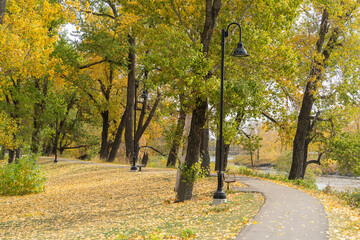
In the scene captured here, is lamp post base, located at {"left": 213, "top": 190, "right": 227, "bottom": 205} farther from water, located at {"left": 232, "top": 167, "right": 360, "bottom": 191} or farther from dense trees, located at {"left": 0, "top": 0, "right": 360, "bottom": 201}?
water, located at {"left": 232, "top": 167, "right": 360, "bottom": 191}

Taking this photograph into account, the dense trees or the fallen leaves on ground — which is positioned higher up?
the dense trees

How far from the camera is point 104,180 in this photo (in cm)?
1942

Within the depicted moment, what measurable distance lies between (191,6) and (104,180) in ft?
35.3

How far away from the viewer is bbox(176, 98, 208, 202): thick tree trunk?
41.4ft

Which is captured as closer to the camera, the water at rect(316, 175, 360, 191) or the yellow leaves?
the yellow leaves

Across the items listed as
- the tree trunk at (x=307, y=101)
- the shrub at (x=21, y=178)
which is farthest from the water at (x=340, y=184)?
the shrub at (x=21, y=178)

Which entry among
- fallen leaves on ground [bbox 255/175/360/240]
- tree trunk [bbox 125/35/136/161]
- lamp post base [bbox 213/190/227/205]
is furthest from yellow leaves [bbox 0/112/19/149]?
fallen leaves on ground [bbox 255/175/360/240]

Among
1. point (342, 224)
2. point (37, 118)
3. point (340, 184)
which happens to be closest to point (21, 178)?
point (37, 118)

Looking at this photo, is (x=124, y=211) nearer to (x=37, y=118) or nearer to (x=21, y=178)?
(x=21, y=178)

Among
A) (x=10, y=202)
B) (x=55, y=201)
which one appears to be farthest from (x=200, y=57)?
(x=10, y=202)

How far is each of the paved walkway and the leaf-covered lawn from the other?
14.8 inches

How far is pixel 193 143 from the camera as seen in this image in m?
12.6

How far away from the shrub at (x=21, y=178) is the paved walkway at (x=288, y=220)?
11338mm

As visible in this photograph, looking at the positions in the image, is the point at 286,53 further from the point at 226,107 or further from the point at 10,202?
the point at 10,202
